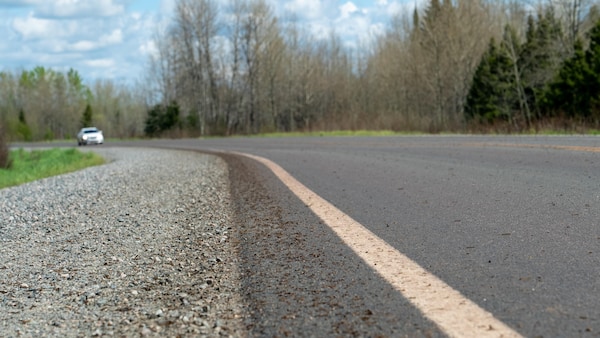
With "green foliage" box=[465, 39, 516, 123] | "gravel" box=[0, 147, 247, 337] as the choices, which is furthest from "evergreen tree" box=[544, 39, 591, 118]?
"gravel" box=[0, 147, 247, 337]

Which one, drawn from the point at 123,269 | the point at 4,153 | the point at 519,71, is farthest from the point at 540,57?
the point at 123,269

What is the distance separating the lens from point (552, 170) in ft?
30.5

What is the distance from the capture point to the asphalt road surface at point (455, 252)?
9.40 ft

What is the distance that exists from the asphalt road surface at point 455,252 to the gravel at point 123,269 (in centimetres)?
32

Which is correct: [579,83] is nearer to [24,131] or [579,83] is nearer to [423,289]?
[423,289]

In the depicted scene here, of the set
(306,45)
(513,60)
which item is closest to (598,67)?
(513,60)

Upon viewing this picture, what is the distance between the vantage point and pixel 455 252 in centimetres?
412

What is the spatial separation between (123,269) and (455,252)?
8.00ft

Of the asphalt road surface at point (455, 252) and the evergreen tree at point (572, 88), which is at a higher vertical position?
the evergreen tree at point (572, 88)

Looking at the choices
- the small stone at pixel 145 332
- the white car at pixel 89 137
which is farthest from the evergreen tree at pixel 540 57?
the small stone at pixel 145 332

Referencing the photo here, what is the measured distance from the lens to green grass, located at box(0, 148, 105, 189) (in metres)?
19.1

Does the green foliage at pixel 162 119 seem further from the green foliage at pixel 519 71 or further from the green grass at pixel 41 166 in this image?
the green foliage at pixel 519 71

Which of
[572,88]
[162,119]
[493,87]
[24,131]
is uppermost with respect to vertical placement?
[493,87]

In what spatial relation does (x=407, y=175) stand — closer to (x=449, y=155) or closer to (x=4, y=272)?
(x=449, y=155)
